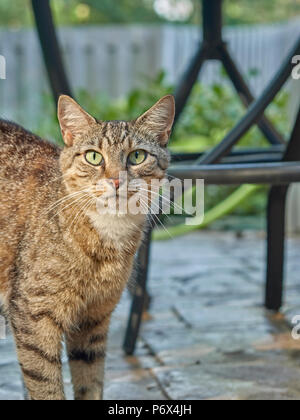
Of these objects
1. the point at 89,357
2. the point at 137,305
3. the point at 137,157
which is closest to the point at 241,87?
the point at 137,305

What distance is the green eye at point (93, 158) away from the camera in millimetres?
1755

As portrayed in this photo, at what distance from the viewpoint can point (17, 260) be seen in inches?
69.5

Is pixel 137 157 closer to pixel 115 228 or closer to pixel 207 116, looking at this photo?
pixel 115 228

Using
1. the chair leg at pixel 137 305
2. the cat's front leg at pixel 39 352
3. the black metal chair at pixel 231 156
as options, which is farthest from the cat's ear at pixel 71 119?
the chair leg at pixel 137 305

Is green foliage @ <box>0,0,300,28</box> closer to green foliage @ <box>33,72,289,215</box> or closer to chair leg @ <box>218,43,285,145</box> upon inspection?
green foliage @ <box>33,72,289,215</box>

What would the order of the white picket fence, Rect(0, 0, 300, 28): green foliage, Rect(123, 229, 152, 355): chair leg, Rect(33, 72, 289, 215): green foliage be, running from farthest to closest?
Rect(0, 0, 300, 28): green foliage < the white picket fence < Rect(33, 72, 289, 215): green foliage < Rect(123, 229, 152, 355): chair leg

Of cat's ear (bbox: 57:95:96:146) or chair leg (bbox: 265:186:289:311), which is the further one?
chair leg (bbox: 265:186:289:311)

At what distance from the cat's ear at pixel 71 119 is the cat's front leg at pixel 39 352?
48 centimetres

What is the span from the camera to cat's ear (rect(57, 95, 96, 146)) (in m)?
1.77

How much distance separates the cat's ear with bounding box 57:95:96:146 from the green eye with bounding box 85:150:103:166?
78mm

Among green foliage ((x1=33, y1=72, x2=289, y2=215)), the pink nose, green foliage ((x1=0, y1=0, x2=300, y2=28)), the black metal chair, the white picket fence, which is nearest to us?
the pink nose

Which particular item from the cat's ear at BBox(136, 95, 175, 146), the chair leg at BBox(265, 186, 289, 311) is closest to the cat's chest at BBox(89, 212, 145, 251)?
the cat's ear at BBox(136, 95, 175, 146)

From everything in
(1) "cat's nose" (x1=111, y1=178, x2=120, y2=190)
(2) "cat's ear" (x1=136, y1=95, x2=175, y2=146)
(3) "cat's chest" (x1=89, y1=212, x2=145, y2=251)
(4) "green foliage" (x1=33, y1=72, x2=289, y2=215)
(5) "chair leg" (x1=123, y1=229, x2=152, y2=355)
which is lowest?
(4) "green foliage" (x1=33, y1=72, x2=289, y2=215)

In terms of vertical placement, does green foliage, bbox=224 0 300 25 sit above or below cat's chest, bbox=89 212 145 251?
below
